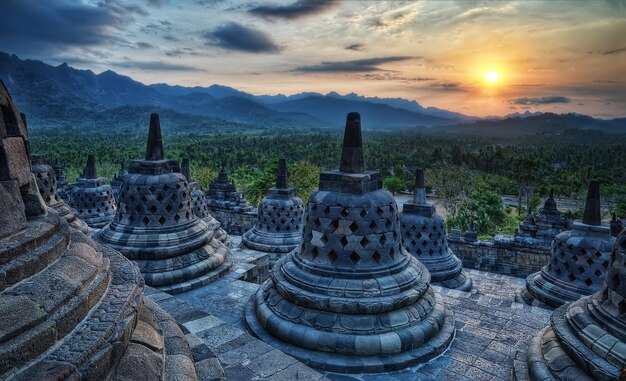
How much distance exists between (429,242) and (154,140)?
22.9ft

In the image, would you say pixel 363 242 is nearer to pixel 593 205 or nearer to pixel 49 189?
pixel 593 205

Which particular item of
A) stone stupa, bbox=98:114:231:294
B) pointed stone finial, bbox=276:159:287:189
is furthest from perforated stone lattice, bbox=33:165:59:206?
pointed stone finial, bbox=276:159:287:189

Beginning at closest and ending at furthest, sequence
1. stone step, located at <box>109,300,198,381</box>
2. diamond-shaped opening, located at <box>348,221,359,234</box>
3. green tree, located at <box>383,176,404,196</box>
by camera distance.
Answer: stone step, located at <box>109,300,198,381</box> < diamond-shaped opening, located at <box>348,221,359,234</box> < green tree, located at <box>383,176,404,196</box>

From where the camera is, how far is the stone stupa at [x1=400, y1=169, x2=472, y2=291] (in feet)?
32.5

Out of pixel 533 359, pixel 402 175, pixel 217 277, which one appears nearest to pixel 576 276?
pixel 533 359

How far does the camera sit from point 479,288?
11516 millimetres

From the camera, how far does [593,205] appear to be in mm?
8258

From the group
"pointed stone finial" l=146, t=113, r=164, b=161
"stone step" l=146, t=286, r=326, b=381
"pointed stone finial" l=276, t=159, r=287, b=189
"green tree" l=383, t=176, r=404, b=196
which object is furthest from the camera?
"green tree" l=383, t=176, r=404, b=196

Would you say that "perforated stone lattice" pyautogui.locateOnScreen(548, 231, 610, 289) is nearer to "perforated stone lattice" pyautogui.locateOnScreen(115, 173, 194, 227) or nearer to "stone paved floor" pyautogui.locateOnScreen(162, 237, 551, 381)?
"stone paved floor" pyautogui.locateOnScreen(162, 237, 551, 381)

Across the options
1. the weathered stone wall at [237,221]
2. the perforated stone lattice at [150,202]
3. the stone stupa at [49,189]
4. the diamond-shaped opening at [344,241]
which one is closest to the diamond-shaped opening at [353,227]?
the diamond-shaped opening at [344,241]

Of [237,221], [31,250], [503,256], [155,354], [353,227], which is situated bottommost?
[503,256]

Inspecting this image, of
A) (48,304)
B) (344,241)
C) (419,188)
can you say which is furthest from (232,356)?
(419,188)

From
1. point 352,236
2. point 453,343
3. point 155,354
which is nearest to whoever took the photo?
point 155,354

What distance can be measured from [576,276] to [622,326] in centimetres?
610
